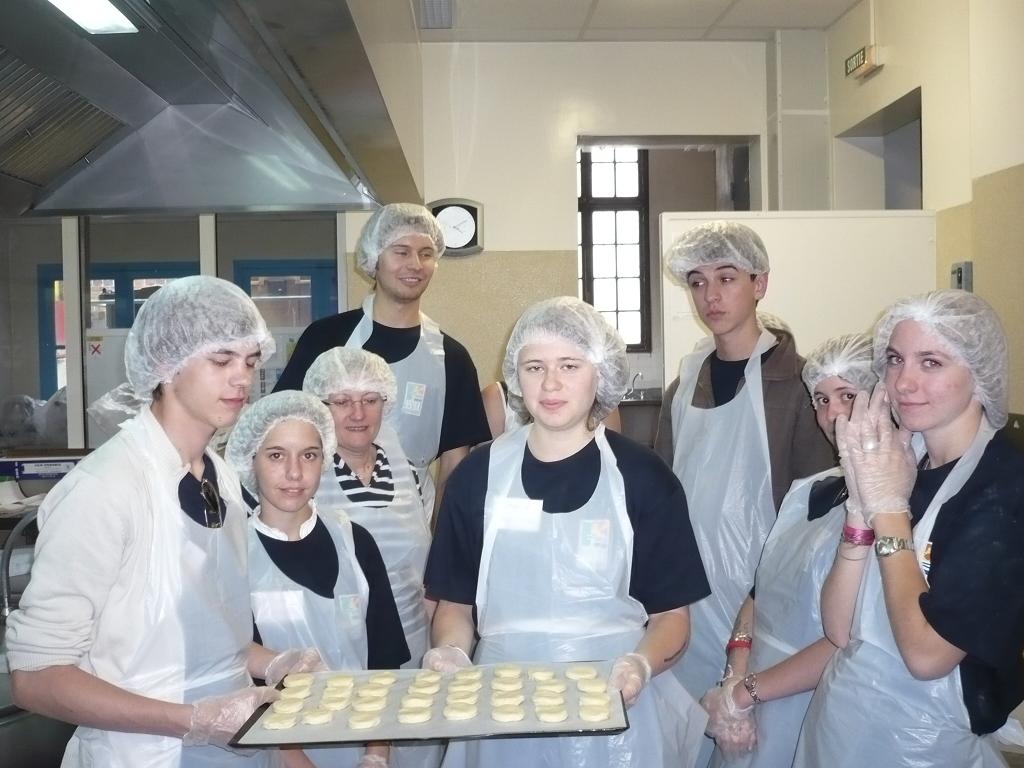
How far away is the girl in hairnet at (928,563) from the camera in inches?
54.9

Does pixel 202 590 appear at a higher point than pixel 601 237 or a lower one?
lower

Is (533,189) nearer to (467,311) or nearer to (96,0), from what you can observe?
(467,311)

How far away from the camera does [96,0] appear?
137 cm

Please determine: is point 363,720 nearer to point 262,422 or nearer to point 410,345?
point 262,422

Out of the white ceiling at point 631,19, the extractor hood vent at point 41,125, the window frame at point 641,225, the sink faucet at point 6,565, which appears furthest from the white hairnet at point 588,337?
the window frame at point 641,225

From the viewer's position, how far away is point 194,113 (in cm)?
209

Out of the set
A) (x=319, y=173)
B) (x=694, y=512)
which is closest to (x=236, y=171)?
(x=319, y=173)

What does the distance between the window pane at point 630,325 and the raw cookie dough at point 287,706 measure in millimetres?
6257

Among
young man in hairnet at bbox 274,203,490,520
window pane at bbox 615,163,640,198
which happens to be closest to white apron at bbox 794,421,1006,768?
young man in hairnet at bbox 274,203,490,520

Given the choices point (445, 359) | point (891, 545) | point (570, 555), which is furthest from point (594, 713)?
point (445, 359)

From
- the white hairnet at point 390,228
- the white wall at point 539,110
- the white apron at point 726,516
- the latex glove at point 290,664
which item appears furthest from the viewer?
the white wall at point 539,110

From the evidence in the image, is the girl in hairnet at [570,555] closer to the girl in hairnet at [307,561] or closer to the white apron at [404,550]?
the girl in hairnet at [307,561]

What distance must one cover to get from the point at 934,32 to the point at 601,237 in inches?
169

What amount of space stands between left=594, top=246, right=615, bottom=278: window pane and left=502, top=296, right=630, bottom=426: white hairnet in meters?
6.01
